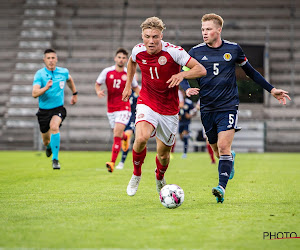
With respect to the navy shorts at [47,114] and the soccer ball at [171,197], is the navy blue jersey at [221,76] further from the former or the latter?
the navy shorts at [47,114]

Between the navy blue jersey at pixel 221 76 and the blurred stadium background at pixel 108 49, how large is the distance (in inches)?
559

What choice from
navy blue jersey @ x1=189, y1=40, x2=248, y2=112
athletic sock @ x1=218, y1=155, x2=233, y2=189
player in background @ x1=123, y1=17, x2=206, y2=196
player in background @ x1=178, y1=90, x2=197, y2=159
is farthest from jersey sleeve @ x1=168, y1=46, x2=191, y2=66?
player in background @ x1=178, y1=90, x2=197, y2=159

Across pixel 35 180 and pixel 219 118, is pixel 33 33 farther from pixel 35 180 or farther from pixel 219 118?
pixel 219 118

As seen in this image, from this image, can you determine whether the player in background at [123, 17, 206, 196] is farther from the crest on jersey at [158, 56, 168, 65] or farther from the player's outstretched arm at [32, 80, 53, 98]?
the player's outstretched arm at [32, 80, 53, 98]

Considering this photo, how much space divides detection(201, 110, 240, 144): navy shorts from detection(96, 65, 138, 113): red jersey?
15.9 feet

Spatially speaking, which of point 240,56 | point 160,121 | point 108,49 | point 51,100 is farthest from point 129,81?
point 108,49

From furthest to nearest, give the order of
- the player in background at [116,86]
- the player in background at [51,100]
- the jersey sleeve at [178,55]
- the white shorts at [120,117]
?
1. the player in background at [116,86]
2. the white shorts at [120,117]
3. the player in background at [51,100]
4. the jersey sleeve at [178,55]

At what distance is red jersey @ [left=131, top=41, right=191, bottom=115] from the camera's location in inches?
262

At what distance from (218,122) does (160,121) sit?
0.76 m

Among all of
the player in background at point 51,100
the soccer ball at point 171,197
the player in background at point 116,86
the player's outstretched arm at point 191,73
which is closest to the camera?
the soccer ball at point 171,197

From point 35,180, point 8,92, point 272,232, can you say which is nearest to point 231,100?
point 272,232

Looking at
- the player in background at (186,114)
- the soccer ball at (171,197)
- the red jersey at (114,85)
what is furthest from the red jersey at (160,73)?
the player in background at (186,114)

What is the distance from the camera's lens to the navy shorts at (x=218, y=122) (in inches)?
271

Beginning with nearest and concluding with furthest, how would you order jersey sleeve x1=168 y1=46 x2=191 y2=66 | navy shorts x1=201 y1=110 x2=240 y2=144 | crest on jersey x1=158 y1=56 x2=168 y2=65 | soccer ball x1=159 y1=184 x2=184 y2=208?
1. soccer ball x1=159 y1=184 x2=184 y2=208
2. jersey sleeve x1=168 y1=46 x2=191 y2=66
3. crest on jersey x1=158 y1=56 x2=168 y2=65
4. navy shorts x1=201 y1=110 x2=240 y2=144
